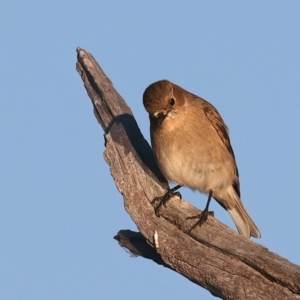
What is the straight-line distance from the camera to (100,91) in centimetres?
1040

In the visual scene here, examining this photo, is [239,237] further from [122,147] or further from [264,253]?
[122,147]

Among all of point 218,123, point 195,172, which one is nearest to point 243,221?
point 195,172

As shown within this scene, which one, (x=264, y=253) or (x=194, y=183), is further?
(x=194, y=183)

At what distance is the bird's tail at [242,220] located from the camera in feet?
35.1

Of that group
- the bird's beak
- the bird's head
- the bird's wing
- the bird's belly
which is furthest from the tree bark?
the bird's wing

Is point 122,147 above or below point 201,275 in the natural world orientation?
above

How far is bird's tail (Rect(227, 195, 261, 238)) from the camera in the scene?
10.7 metres

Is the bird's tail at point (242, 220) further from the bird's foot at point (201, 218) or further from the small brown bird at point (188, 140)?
the bird's foot at point (201, 218)

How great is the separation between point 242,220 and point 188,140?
1.66m

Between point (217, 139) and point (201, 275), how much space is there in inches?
95.9

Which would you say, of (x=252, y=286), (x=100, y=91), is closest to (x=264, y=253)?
(x=252, y=286)

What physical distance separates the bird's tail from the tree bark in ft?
4.33

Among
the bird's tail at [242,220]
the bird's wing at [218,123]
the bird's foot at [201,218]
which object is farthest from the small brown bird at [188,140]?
the bird's tail at [242,220]

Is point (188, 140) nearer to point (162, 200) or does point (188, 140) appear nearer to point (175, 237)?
point (162, 200)
